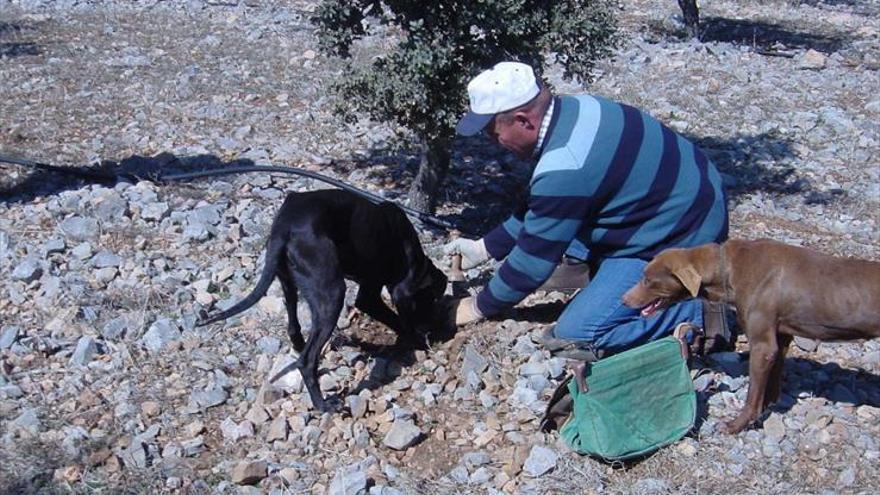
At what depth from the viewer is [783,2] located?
1700cm

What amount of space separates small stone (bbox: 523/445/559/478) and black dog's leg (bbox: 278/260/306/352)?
1.37m

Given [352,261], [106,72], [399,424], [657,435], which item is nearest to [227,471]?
[399,424]

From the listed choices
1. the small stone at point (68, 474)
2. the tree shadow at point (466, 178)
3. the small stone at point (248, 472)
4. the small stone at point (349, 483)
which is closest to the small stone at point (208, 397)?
the small stone at point (248, 472)

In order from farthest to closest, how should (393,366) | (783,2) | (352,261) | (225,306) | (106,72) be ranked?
(783,2)
(106,72)
(225,306)
(393,366)
(352,261)

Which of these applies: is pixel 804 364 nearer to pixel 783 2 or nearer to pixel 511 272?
pixel 511 272

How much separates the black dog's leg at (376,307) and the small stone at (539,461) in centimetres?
126

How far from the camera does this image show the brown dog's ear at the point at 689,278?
193 inches

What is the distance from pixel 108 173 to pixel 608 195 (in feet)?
14.7

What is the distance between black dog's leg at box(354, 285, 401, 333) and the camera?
5.70 meters

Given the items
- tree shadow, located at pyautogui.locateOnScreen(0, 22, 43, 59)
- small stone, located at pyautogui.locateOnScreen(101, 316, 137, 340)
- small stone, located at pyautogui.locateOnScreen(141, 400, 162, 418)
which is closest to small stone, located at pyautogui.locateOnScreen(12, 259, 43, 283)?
small stone, located at pyautogui.locateOnScreen(101, 316, 137, 340)

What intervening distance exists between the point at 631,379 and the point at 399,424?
116cm

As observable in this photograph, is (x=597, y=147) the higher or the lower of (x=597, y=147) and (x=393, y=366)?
the higher

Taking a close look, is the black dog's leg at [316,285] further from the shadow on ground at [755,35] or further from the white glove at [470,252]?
the shadow on ground at [755,35]

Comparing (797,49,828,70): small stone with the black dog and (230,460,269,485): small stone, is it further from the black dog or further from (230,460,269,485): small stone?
(230,460,269,485): small stone
